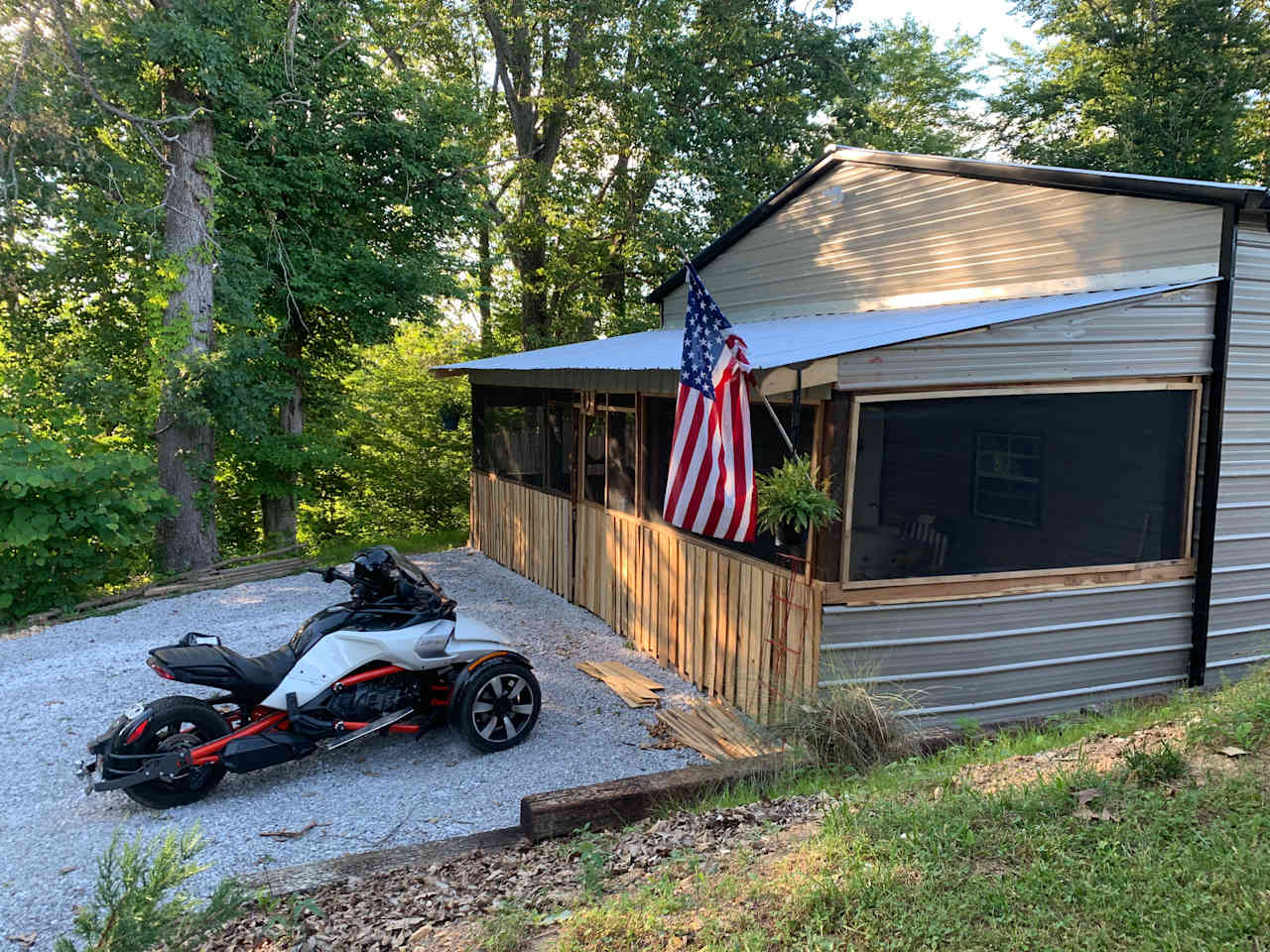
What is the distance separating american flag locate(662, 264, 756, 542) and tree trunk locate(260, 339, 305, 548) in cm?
1062

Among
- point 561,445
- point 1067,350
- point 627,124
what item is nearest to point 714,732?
point 1067,350

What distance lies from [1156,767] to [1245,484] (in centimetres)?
384

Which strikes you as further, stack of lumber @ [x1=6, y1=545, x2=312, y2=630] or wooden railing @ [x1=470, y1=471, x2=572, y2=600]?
wooden railing @ [x1=470, y1=471, x2=572, y2=600]

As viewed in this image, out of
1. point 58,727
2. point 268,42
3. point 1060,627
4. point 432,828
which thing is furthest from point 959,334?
point 268,42

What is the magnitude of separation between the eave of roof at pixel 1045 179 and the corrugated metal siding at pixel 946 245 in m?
0.08

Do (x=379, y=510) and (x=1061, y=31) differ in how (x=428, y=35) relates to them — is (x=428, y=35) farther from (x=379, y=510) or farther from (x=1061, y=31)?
(x=1061, y=31)

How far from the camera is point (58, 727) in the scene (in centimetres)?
611

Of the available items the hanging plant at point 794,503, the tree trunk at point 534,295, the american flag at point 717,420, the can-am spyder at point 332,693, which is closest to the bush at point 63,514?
the can-am spyder at point 332,693

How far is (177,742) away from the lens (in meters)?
4.79

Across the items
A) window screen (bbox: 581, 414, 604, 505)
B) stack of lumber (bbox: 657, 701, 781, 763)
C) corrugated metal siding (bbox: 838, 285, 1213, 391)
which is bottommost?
stack of lumber (bbox: 657, 701, 781, 763)

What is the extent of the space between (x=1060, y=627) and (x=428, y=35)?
1933cm

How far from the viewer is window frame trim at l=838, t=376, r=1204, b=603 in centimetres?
536

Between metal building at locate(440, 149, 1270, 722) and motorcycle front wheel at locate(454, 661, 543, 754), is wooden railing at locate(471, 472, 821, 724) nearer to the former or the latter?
metal building at locate(440, 149, 1270, 722)

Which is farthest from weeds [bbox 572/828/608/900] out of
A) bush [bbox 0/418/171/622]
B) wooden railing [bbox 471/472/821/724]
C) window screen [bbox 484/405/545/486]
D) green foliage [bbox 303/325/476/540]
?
green foliage [bbox 303/325/476/540]
